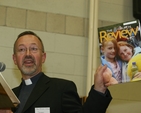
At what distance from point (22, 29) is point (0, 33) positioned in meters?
0.23

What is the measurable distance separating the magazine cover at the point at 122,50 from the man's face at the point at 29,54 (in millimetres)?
643

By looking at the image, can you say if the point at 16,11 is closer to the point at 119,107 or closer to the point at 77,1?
the point at 77,1

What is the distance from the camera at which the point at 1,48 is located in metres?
3.13

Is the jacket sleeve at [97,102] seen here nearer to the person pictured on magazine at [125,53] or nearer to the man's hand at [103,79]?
the man's hand at [103,79]

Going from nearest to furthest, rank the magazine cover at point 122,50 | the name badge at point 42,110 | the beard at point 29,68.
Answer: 1. the magazine cover at point 122,50
2. the name badge at point 42,110
3. the beard at point 29,68

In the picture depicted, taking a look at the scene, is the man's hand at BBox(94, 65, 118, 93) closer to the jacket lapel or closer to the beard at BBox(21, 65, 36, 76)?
the jacket lapel

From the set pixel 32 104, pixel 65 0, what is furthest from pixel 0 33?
pixel 32 104

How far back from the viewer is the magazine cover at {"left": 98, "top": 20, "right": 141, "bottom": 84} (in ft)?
6.39

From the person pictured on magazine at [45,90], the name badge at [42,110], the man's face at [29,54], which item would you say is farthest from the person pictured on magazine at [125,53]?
the man's face at [29,54]

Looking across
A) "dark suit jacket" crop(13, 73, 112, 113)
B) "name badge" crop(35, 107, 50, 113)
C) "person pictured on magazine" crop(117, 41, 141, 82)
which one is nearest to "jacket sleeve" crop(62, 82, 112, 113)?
"dark suit jacket" crop(13, 73, 112, 113)

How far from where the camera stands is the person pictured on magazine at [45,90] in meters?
2.11

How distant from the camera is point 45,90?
2.33 meters

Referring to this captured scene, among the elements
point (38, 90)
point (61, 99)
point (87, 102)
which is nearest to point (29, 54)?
point (38, 90)

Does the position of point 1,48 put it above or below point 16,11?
below
